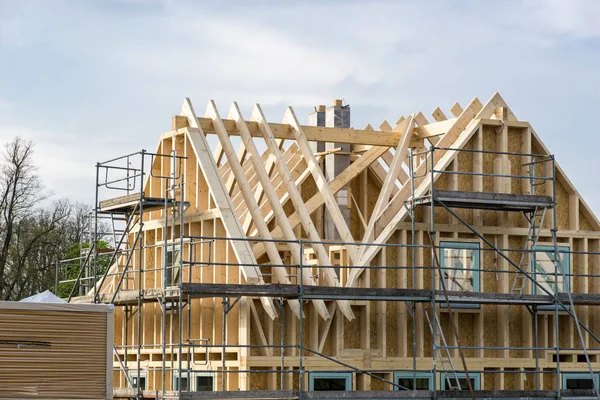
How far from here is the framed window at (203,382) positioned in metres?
24.3


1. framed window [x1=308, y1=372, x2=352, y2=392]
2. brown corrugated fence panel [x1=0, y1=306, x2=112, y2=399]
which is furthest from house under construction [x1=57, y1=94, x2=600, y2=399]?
brown corrugated fence panel [x1=0, y1=306, x2=112, y2=399]

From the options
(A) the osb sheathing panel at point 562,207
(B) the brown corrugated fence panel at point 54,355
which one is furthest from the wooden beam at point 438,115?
(B) the brown corrugated fence panel at point 54,355

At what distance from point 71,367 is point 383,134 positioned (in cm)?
1085

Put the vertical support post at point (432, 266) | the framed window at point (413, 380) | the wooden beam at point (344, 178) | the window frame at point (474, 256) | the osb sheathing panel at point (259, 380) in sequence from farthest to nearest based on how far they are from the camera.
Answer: the wooden beam at point (344, 178)
the window frame at point (474, 256)
the framed window at point (413, 380)
the osb sheathing panel at point (259, 380)
the vertical support post at point (432, 266)

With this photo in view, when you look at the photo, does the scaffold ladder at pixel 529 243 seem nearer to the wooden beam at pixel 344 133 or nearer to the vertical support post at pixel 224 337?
the wooden beam at pixel 344 133

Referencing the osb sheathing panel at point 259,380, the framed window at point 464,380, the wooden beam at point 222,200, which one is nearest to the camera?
the wooden beam at point 222,200

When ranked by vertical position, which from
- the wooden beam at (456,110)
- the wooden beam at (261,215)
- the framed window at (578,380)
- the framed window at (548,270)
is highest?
the wooden beam at (456,110)

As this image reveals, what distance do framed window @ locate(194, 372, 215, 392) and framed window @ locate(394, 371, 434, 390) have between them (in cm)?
390

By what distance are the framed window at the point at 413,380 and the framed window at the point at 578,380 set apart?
3.38m

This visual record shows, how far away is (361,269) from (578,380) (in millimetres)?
6084

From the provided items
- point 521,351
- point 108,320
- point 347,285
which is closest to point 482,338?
point 521,351

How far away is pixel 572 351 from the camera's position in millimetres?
25891

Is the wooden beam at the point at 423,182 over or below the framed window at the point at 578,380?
over

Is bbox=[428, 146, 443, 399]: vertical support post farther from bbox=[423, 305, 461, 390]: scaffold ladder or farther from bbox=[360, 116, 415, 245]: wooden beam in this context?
bbox=[360, 116, 415, 245]: wooden beam
